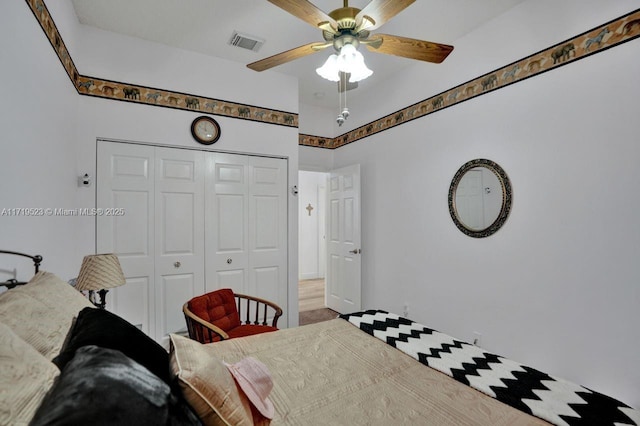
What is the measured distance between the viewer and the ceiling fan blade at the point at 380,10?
1.47 metres

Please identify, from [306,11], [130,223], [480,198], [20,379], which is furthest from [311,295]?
[20,379]

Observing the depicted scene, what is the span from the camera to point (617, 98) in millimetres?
1845

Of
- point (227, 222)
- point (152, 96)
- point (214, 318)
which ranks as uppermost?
point (152, 96)

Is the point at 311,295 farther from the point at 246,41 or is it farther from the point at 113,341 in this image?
the point at 113,341

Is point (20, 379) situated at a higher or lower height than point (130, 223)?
lower

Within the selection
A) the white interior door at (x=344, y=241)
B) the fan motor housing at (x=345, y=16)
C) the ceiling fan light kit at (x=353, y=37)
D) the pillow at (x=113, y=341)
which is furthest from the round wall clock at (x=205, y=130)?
the pillow at (x=113, y=341)

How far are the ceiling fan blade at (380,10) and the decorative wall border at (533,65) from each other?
4.61 feet

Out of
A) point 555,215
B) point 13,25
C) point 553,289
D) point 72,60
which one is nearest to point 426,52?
point 555,215

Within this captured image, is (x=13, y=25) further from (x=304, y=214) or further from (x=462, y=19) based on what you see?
(x=304, y=214)

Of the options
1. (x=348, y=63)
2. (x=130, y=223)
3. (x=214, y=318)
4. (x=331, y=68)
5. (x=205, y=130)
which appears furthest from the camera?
(x=205, y=130)

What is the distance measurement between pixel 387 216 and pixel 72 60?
3.36 meters

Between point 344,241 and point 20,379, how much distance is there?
12.1 ft

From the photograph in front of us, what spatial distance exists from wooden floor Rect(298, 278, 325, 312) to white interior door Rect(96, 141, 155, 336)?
227 centimetres

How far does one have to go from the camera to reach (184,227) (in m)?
3.01
